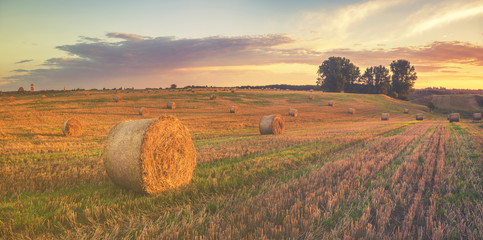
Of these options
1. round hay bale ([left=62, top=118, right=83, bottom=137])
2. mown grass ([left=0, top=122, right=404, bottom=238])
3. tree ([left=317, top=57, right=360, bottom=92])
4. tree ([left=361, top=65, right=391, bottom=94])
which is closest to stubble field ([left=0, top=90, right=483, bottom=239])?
mown grass ([left=0, top=122, right=404, bottom=238])

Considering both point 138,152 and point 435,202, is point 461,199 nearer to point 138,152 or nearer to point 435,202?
point 435,202

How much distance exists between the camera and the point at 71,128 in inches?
769

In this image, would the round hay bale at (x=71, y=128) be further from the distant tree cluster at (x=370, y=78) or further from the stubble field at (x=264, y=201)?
the distant tree cluster at (x=370, y=78)

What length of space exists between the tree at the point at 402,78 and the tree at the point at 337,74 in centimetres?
1463

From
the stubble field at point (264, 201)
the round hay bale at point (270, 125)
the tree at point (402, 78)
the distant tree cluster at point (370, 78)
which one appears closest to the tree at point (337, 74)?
the distant tree cluster at point (370, 78)

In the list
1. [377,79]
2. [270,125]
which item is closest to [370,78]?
[377,79]

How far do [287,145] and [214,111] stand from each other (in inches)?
1056

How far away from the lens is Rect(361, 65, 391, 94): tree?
100062 millimetres

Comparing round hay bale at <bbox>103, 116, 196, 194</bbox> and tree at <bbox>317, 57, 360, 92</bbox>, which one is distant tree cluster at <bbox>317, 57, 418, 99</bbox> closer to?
tree at <bbox>317, 57, 360, 92</bbox>

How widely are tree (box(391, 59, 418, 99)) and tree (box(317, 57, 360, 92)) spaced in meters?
14.6

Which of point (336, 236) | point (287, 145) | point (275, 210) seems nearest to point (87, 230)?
point (275, 210)

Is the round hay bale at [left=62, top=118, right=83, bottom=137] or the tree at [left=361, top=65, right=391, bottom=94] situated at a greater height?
the tree at [left=361, top=65, right=391, bottom=94]

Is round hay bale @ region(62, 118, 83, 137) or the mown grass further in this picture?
round hay bale @ region(62, 118, 83, 137)

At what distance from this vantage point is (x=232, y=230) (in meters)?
4.07
